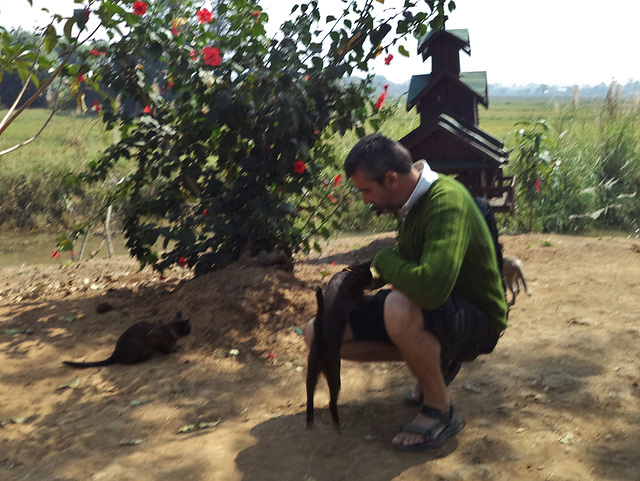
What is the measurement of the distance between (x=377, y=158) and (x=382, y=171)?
0.19ft

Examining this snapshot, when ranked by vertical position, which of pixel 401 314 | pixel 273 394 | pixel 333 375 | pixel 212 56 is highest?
pixel 212 56

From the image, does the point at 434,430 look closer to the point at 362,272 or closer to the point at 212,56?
the point at 362,272

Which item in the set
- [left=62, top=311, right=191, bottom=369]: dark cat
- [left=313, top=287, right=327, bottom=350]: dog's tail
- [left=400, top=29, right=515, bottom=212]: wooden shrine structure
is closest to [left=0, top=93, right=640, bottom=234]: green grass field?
[left=400, top=29, right=515, bottom=212]: wooden shrine structure

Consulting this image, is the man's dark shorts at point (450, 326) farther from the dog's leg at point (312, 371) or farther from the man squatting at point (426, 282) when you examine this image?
the dog's leg at point (312, 371)

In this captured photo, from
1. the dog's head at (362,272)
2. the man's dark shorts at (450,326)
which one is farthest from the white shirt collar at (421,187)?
the man's dark shorts at (450,326)

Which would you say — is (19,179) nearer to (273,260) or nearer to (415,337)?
(273,260)

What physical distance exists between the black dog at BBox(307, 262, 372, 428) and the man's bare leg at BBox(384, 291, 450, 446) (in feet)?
0.59

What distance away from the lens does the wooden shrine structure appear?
21.1ft

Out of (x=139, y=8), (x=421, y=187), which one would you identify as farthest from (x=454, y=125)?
(x=421, y=187)

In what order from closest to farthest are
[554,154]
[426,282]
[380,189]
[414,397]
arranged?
[426,282], [380,189], [414,397], [554,154]

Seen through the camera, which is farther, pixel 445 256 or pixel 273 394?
pixel 273 394

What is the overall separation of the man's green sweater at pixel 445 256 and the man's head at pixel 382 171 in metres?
0.10

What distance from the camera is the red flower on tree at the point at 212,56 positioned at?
15.6 ft

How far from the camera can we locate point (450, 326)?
2.91 metres
